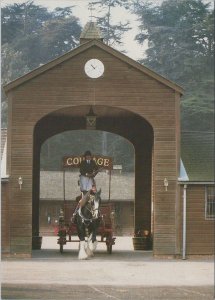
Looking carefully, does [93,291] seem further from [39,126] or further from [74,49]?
[39,126]

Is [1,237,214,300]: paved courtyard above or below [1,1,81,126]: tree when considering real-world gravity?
below

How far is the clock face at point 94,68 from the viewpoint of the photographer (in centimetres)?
2277

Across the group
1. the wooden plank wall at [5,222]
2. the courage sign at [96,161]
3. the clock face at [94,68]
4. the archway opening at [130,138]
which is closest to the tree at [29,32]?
the clock face at [94,68]

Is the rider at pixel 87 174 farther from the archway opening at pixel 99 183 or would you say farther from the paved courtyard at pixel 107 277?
the archway opening at pixel 99 183

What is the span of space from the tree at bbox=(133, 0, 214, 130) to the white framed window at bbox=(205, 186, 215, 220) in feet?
6.72

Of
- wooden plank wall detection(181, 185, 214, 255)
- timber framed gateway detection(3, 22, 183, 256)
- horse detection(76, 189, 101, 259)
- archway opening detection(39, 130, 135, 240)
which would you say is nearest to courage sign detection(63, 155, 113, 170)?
timber framed gateway detection(3, 22, 183, 256)

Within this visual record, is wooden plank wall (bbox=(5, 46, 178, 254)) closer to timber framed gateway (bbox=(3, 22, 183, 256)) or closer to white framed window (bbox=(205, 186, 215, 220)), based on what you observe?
timber framed gateway (bbox=(3, 22, 183, 256))

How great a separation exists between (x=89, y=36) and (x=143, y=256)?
8.12 m

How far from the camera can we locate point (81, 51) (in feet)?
74.0

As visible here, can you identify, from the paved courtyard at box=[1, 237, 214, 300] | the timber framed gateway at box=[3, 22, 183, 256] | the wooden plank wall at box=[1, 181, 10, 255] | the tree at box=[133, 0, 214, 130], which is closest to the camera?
the paved courtyard at box=[1, 237, 214, 300]

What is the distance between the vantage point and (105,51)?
22641 mm

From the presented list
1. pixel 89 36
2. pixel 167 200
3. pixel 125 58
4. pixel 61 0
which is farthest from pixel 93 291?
pixel 89 36

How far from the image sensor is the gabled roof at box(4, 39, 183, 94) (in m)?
22.1

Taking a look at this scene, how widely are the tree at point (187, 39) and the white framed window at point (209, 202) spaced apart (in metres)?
2.05
